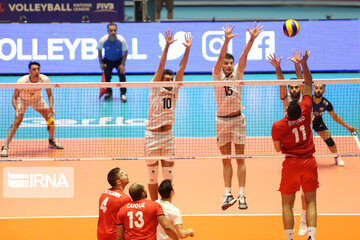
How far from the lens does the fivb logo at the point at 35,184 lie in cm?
1232

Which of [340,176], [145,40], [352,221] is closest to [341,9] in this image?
[145,40]

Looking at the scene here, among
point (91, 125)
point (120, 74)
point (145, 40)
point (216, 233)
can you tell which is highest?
point (145, 40)

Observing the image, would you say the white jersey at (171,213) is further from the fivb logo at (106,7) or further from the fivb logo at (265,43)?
the fivb logo at (106,7)

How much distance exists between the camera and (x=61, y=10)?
80.6 ft

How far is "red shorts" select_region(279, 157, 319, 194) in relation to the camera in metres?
9.22

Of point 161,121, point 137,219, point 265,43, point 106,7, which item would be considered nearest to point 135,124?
point 265,43

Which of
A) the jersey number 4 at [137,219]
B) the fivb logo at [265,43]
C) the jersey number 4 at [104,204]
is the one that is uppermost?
the fivb logo at [265,43]

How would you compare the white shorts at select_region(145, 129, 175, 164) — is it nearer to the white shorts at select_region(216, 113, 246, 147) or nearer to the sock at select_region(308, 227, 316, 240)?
the white shorts at select_region(216, 113, 246, 147)

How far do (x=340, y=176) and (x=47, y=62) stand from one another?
14.0 meters

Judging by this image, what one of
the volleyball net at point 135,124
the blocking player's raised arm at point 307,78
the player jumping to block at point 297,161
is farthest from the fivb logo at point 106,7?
the player jumping to block at point 297,161

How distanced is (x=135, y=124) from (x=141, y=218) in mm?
9967

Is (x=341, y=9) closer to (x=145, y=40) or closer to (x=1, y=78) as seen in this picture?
(x=145, y=40)

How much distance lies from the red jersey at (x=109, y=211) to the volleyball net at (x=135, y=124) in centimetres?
393

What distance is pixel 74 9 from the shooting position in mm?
24688
